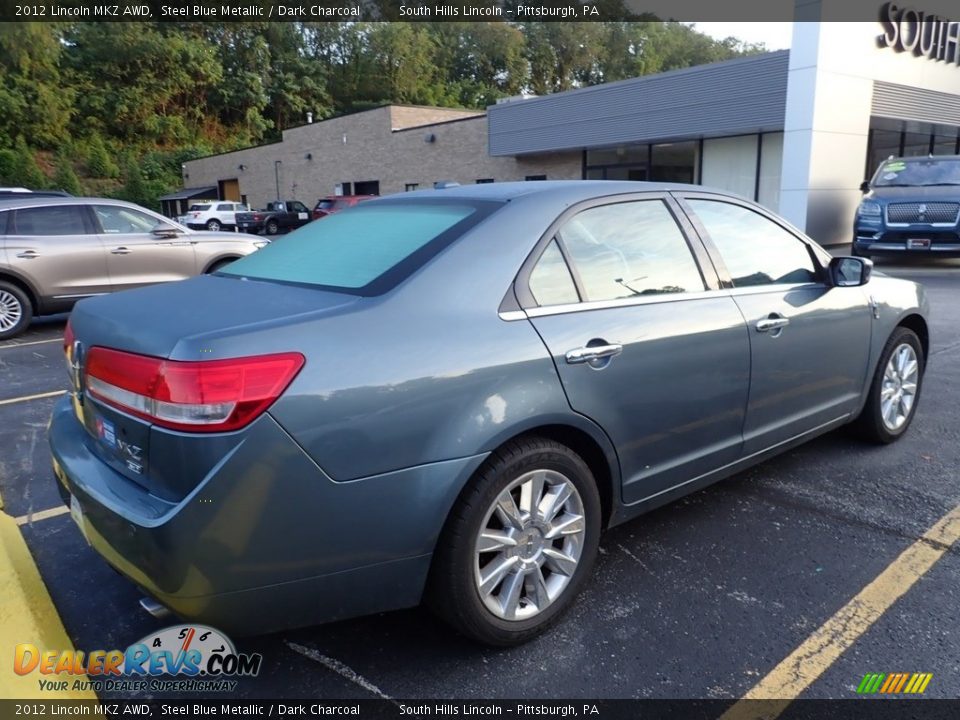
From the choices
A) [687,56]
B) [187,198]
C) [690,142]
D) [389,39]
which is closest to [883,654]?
[690,142]

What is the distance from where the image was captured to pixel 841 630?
2627 millimetres

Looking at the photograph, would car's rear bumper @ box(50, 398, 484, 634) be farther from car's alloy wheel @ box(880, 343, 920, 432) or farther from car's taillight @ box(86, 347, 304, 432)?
car's alloy wheel @ box(880, 343, 920, 432)

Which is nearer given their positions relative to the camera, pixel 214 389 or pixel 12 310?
pixel 214 389

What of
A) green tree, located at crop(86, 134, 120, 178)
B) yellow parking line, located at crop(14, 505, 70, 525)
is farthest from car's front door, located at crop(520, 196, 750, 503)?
green tree, located at crop(86, 134, 120, 178)

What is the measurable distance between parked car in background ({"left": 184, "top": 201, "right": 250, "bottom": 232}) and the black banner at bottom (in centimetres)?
3282

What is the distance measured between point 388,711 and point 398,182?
31.7m

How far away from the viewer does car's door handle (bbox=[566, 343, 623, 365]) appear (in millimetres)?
2553

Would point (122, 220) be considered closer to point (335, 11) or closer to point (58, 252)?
point (58, 252)

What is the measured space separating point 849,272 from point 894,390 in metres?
1.09

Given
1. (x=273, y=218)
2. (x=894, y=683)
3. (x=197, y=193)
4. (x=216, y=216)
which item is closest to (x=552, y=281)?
(x=894, y=683)

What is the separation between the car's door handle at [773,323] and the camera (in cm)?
326

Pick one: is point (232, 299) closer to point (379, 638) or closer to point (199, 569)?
point (199, 569)

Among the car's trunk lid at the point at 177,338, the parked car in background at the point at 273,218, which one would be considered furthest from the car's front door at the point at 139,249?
the parked car in background at the point at 273,218

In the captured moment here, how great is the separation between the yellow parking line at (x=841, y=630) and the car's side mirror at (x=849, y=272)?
122 cm
